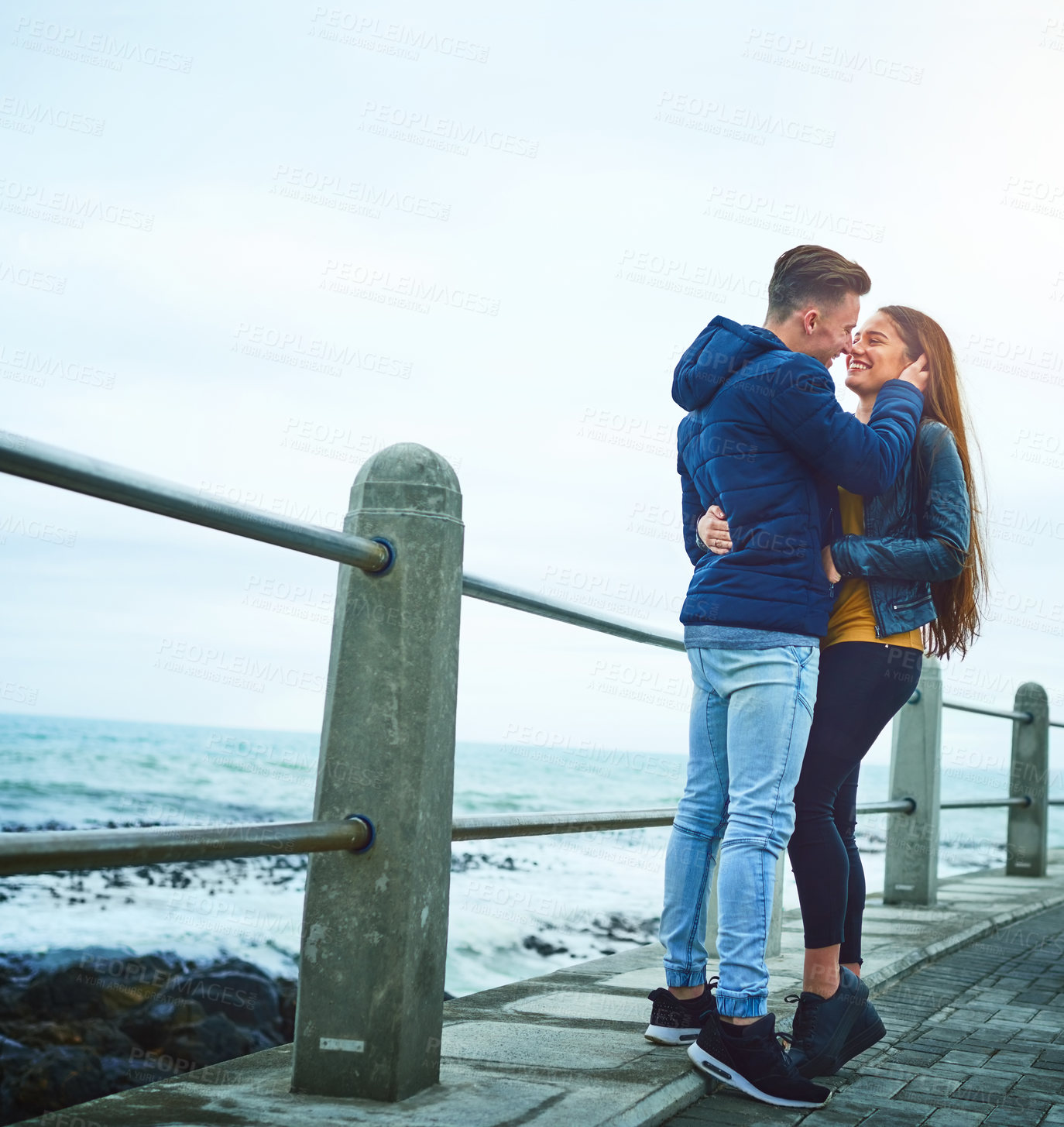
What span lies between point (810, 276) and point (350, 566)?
1.22 m

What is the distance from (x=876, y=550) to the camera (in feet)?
8.21

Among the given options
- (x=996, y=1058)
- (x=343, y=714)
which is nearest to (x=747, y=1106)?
(x=996, y=1058)

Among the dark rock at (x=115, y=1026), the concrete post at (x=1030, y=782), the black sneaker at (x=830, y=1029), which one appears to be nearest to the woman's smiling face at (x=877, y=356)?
the black sneaker at (x=830, y=1029)

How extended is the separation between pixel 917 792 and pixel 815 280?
369 cm

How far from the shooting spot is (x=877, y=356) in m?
2.77

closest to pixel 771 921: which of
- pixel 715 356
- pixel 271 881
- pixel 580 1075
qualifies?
pixel 580 1075

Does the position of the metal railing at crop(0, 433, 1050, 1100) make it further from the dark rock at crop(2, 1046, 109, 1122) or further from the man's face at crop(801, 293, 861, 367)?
the dark rock at crop(2, 1046, 109, 1122)

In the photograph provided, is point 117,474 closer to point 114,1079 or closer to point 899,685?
point 899,685

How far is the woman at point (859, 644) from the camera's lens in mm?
2508

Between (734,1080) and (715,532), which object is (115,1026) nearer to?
(734,1080)

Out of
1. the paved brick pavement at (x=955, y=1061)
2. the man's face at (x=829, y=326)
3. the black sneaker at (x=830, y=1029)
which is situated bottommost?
the paved brick pavement at (x=955, y=1061)

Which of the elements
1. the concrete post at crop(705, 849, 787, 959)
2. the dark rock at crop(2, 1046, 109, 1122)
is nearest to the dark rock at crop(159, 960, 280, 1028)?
the dark rock at crop(2, 1046, 109, 1122)

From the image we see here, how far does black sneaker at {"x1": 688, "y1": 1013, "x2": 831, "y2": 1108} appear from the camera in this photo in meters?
2.26

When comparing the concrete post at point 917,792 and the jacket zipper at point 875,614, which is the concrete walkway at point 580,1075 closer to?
the jacket zipper at point 875,614
